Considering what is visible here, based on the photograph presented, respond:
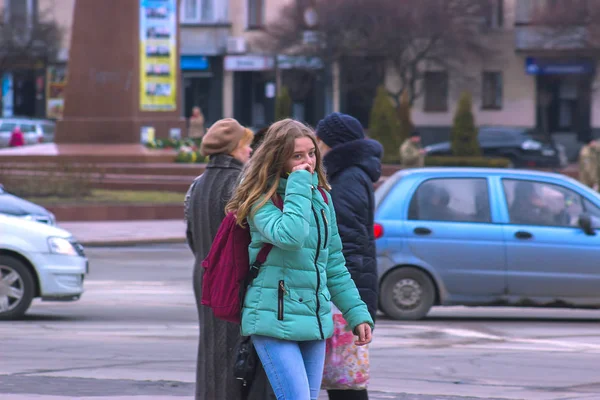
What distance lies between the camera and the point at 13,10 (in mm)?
63531

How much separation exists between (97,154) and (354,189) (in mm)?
24943

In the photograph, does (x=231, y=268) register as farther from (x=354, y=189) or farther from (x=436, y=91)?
(x=436, y=91)

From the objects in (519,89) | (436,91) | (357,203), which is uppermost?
(519,89)

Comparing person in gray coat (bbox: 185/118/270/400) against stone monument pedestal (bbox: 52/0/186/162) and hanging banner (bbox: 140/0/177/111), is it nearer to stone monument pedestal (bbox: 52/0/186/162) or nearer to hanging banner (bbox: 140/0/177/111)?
stone monument pedestal (bbox: 52/0/186/162)

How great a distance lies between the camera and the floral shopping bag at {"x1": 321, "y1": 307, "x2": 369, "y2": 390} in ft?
19.0

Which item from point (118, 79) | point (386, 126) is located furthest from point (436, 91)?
point (118, 79)

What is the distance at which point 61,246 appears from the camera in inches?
468

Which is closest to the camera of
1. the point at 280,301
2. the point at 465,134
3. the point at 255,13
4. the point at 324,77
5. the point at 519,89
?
the point at 280,301

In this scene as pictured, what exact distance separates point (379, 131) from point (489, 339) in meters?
29.5

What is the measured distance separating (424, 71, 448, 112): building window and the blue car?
44337mm

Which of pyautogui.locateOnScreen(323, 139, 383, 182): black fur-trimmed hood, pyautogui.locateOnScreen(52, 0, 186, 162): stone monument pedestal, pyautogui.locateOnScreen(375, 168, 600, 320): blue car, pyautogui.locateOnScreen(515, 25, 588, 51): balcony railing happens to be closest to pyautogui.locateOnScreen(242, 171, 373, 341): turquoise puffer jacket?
pyautogui.locateOnScreen(323, 139, 383, 182): black fur-trimmed hood

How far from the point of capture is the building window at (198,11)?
60.3m

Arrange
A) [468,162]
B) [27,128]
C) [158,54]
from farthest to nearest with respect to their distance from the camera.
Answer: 1. [27,128]
2. [468,162]
3. [158,54]

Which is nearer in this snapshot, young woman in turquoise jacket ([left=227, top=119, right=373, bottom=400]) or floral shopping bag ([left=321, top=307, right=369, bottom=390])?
young woman in turquoise jacket ([left=227, top=119, right=373, bottom=400])
